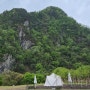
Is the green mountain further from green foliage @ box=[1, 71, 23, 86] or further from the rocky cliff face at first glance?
green foliage @ box=[1, 71, 23, 86]

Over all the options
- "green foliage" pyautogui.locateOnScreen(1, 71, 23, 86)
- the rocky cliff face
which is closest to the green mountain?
the rocky cliff face

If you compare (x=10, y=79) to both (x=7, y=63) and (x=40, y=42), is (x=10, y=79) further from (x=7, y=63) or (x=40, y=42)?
(x=40, y=42)

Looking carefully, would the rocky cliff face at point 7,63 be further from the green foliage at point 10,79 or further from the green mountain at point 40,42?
the green foliage at point 10,79

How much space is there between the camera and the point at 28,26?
91.2 m

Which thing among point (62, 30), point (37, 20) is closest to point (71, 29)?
point (62, 30)

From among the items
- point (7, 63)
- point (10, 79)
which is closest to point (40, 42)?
point (7, 63)

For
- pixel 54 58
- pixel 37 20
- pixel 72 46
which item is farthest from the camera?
pixel 37 20

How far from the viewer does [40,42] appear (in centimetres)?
8581

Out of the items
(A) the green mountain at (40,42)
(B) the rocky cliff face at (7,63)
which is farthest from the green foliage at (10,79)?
(B) the rocky cliff face at (7,63)

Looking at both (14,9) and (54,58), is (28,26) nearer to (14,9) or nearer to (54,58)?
(14,9)

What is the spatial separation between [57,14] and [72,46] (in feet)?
79.0

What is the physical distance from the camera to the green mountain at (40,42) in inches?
2977

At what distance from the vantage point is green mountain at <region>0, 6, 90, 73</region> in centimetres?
7562

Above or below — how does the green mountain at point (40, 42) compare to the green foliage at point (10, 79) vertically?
above
